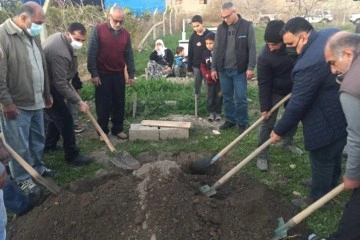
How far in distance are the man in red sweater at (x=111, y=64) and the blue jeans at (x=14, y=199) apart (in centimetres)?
240

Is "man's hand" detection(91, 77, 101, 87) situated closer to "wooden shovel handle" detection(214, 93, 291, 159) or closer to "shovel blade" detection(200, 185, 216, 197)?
"wooden shovel handle" detection(214, 93, 291, 159)

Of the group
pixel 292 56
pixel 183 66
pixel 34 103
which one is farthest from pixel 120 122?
pixel 183 66

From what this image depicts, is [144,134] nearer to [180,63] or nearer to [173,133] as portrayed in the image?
[173,133]

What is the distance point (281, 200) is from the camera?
412 cm

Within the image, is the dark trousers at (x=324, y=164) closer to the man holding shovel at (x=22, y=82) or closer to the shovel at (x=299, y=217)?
the shovel at (x=299, y=217)

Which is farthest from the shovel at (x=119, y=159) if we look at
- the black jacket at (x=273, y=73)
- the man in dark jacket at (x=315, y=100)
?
the man in dark jacket at (x=315, y=100)

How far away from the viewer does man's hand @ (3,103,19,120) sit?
382cm

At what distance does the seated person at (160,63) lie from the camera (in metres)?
11.0

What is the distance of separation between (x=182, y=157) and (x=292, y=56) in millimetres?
2088

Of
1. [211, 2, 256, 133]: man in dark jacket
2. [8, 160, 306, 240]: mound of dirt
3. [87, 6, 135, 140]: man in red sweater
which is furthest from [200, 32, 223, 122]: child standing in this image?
[8, 160, 306, 240]: mound of dirt

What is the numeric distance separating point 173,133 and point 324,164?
289 centimetres

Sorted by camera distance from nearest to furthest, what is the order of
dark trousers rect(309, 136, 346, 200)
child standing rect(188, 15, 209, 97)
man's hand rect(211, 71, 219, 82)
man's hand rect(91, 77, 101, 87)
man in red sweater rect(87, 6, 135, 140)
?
dark trousers rect(309, 136, 346, 200) < man in red sweater rect(87, 6, 135, 140) < man's hand rect(91, 77, 101, 87) < man's hand rect(211, 71, 219, 82) < child standing rect(188, 15, 209, 97)

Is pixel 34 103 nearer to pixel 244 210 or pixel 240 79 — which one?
pixel 244 210

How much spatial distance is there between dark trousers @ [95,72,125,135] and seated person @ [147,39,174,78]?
4.82 m
